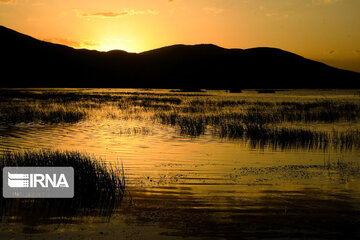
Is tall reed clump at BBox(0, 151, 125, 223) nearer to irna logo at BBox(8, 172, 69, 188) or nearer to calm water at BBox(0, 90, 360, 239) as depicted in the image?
irna logo at BBox(8, 172, 69, 188)

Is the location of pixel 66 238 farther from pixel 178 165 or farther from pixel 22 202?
pixel 178 165

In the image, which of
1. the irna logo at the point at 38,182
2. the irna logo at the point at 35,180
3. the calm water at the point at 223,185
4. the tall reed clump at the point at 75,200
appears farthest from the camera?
the irna logo at the point at 35,180

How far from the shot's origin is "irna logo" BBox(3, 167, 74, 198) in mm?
11914

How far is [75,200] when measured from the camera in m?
11.6

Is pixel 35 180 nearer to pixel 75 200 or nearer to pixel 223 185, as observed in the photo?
pixel 75 200

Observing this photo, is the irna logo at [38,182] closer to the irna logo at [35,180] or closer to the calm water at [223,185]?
the irna logo at [35,180]

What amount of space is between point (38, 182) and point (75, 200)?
177 centimetres

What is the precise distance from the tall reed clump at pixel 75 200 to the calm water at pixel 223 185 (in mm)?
602

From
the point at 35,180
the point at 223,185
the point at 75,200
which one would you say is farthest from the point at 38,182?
the point at 223,185

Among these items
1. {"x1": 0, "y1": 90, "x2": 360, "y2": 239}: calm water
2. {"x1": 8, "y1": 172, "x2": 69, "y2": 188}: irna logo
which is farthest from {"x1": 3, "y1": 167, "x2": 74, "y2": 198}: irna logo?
{"x1": 0, "y1": 90, "x2": 360, "y2": 239}: calm water

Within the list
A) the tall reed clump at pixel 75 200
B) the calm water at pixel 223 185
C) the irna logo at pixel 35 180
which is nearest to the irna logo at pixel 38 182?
the irna logo at pixel 35 180

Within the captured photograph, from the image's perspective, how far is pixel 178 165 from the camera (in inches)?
687

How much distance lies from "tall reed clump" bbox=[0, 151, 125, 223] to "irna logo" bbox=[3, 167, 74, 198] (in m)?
0.21

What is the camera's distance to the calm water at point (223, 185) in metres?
9.70
